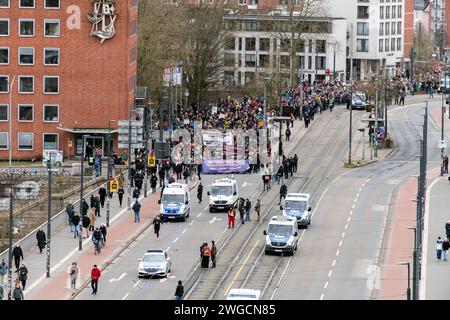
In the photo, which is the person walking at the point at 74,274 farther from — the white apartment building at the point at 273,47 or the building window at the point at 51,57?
the white apartment building at the point at 273,47

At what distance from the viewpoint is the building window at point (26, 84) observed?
375 feet

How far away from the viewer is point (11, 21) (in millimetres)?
113562

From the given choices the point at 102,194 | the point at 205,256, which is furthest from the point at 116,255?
the point at 102,194

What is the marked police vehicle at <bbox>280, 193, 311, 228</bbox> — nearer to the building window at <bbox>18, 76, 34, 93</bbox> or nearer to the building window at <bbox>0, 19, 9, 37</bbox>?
the building window at <bbox>18, 76, 34, 93</bbox>

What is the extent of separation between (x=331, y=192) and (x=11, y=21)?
112 ft

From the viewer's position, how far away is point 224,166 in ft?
332

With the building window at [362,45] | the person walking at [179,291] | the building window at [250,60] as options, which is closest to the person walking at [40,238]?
the person walking at [179,291]

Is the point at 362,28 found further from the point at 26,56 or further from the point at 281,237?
the point at 281,237

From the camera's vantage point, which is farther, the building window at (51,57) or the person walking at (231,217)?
the building window at (51,57)

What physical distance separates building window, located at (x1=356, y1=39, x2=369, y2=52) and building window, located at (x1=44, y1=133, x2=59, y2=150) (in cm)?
8567

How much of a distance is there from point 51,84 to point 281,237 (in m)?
48.0

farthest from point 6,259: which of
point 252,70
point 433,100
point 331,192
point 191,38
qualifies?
point 252,70

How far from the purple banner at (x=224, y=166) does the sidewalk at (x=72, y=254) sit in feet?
41.4

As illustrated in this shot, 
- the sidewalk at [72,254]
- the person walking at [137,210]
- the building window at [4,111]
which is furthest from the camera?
the building window at [4,111]
